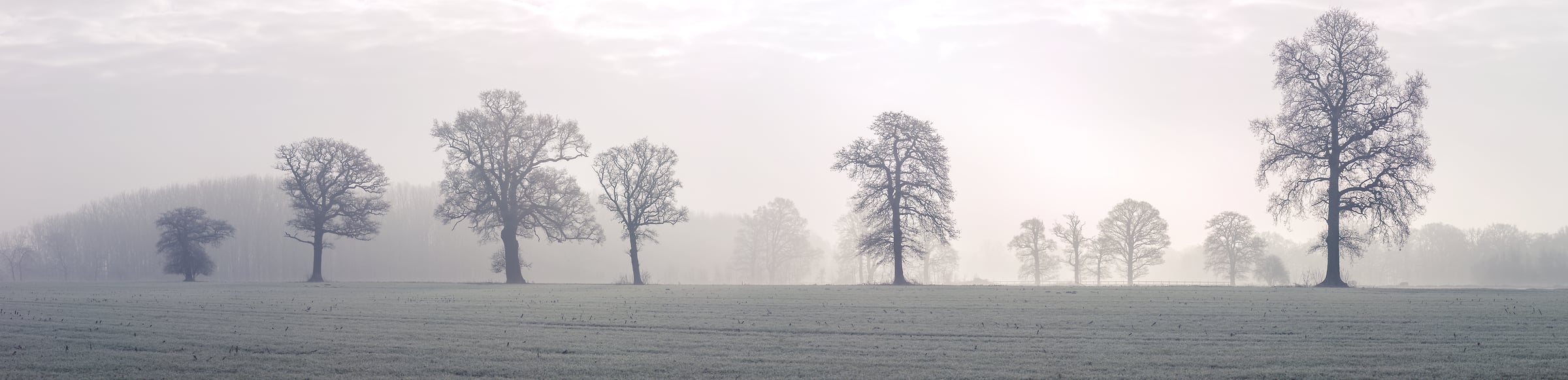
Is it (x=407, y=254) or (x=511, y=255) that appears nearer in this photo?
(x=511, y=255)

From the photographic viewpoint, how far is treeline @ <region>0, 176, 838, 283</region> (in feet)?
378

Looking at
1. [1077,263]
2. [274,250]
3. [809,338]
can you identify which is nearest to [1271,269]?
[1077,263]

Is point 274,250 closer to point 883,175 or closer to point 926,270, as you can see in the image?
point 926,270

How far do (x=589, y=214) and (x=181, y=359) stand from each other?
40.5m

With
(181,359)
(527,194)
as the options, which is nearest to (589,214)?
(527,194)

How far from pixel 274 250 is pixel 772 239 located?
77735 millimetres

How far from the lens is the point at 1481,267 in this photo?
362ft

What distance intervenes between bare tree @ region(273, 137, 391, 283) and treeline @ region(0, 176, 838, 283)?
48.0m

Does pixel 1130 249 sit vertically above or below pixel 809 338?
below

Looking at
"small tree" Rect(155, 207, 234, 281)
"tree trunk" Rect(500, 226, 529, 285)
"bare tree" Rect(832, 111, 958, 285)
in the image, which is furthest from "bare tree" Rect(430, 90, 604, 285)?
"small tree" Rect(155, 207, 234, 281)

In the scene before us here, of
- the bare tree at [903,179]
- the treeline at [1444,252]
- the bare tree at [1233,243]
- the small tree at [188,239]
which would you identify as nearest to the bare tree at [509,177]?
the bare tree at [903,179]

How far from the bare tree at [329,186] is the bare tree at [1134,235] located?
194 ft

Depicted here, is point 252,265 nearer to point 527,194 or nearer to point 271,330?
point 527,194

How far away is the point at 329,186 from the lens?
55.5 metres
